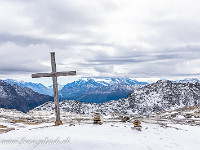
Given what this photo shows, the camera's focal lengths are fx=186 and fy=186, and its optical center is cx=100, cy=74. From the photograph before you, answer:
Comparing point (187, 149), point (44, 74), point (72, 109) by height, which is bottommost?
point (72, 109)

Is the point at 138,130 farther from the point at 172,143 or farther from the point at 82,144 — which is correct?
the point at 82,144

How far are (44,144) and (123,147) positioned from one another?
548 centimetres

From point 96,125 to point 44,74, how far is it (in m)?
8.73

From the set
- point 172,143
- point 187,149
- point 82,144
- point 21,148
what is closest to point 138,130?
point 172,143

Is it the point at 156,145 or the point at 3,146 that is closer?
the point at 3,146

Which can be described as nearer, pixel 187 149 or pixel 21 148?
pixel 21 148

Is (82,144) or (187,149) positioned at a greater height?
(82,144)

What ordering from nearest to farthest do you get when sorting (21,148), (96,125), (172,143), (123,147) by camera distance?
1. (21,148)
2. (123,147)
3. (172,143)
4. (96,125)

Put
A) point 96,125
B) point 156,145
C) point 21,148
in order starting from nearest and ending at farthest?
point 21,148 < point 156,145 < point 96,125

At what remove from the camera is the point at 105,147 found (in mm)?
12734

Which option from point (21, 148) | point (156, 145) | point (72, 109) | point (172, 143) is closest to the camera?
point (21, 148)

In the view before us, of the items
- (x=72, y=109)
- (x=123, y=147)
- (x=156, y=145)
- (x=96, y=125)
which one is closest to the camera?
(x=123, y=147)

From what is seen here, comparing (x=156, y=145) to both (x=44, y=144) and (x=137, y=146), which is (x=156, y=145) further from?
(x=44, y=144)

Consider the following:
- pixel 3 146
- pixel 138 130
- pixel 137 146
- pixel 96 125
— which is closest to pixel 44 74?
pixel 96 125
